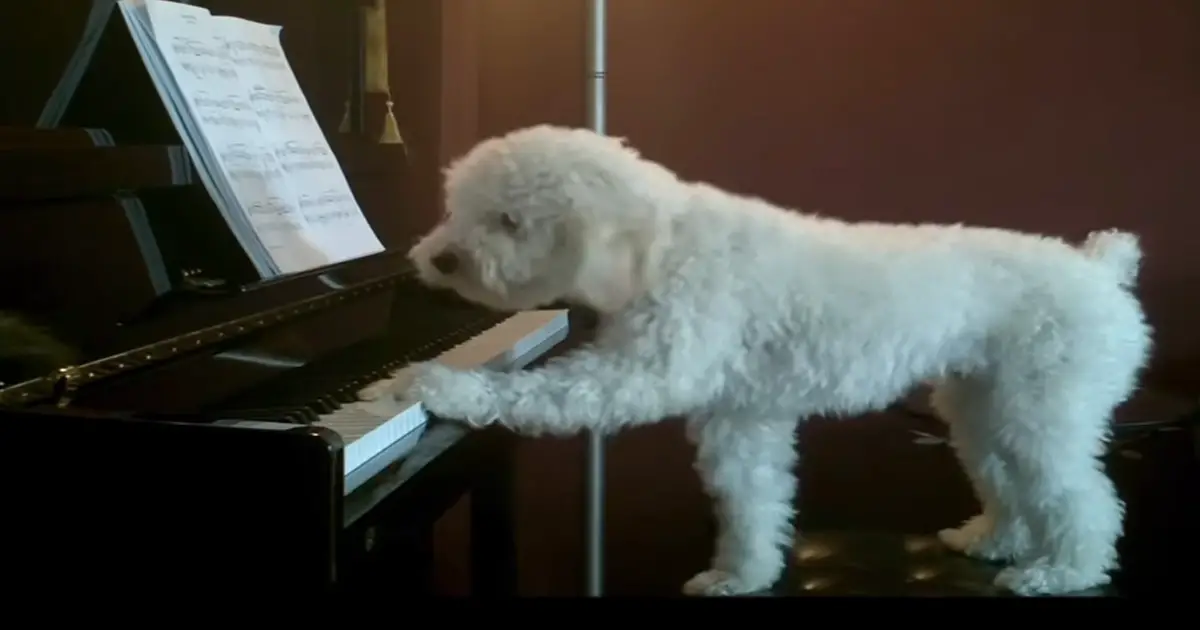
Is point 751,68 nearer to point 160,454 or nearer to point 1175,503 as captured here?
point 1175,503

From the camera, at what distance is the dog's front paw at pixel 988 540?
44.4 inches

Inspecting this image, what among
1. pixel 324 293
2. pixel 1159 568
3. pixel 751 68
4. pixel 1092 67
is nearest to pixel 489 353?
pixel 324 293

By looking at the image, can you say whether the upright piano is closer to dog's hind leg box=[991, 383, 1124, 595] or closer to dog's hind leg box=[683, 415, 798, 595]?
dog's hind leg box=[683, 415, 798, 595]

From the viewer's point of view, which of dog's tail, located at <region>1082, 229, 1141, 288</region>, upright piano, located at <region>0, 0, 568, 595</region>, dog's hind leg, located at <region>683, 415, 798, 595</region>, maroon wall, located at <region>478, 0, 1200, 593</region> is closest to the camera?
upright piano, located at <region>0, 0, 568, 595</region>

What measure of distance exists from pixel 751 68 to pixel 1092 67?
0.63 meters

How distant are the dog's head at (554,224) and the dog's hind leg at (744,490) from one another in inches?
6.6

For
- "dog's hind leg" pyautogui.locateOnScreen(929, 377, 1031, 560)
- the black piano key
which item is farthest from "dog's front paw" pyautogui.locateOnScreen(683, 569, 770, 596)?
the black piano key

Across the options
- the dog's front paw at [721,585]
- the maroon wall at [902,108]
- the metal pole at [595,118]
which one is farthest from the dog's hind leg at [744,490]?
the maroon wall at [902,108]

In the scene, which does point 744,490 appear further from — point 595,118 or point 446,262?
point 595,118

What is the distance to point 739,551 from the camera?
41.8 inches

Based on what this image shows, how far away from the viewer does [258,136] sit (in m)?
1.35

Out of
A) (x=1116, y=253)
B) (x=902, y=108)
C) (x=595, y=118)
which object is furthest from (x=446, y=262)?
(x=902, y=108)

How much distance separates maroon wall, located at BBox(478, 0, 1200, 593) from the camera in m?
2.14

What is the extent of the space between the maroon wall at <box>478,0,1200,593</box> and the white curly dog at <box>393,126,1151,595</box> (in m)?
1.10
